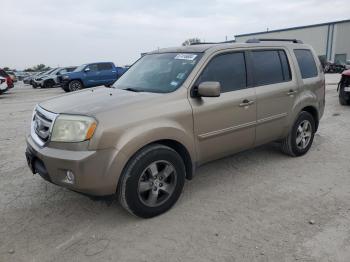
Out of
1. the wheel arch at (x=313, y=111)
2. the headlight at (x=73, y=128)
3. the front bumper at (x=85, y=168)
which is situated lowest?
the wheel arch at (x=313, y=111)

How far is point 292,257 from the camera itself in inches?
114

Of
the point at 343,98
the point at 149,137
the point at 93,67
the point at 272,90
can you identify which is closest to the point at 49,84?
the point at 93,67

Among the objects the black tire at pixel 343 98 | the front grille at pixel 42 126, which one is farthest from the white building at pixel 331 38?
the front grille at pixel 42 126

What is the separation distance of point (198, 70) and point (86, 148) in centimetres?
161

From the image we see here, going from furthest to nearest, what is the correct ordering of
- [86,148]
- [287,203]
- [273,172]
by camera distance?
[273,172], [287,203], [86,148]

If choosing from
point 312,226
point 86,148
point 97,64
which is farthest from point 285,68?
point 97,64

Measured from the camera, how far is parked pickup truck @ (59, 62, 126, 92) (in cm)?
1964

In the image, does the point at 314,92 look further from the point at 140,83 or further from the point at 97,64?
the point at 97,64

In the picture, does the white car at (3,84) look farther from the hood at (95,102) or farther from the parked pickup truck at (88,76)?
the hood at (95,102)

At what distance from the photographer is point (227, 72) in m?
4.29

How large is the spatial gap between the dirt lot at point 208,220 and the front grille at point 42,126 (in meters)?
0.84

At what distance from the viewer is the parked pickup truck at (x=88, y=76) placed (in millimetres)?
19641

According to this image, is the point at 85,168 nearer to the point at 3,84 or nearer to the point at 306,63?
the point at 306,63

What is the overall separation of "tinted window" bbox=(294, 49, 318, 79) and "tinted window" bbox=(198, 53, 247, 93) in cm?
140
